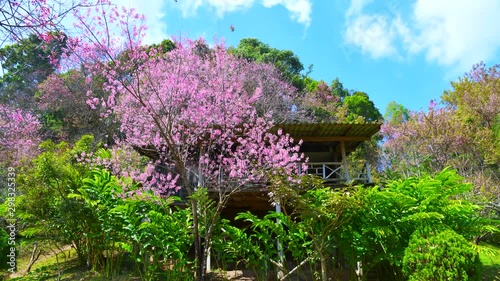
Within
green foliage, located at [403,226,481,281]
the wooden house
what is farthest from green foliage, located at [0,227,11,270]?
green foliage, located at [403,226,481,281]

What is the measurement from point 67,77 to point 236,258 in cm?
1867

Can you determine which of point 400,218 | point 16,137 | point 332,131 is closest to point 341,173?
point 332,131

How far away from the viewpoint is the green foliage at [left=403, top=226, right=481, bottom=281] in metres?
5.55

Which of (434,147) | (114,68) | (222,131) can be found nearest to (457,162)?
(434,147)

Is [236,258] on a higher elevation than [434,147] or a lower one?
lower

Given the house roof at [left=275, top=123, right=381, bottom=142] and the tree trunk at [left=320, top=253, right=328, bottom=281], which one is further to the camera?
the house roof at [left=275, top=123, right=381, bottom=142]

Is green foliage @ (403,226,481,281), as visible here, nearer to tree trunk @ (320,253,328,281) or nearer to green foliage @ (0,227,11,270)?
tree trunk @ (320,253,328,281)

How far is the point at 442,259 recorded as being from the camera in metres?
5.64

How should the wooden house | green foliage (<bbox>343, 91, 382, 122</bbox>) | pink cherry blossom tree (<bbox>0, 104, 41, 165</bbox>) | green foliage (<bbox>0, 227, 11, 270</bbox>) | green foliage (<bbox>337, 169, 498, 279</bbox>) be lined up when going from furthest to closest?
green foliage (<bbox>343, 91, 382, 122</bbox>) → pink cherry blossom tree (<bbox>0, 104, 41, 165</bbox>) → the wooden house → green foliage (<bbox>0, 227, 11, 270</bbox>) → green foliage (<bbox>337, 169, 498, 279</bbox>)

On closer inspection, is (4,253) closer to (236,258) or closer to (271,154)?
(236,258)

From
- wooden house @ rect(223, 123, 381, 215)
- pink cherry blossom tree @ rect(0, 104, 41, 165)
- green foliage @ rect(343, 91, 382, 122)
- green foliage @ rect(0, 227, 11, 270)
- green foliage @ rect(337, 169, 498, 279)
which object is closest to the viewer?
green foliage @ rect(337, 169, 498, 279)

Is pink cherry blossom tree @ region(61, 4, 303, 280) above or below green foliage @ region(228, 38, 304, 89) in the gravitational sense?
below

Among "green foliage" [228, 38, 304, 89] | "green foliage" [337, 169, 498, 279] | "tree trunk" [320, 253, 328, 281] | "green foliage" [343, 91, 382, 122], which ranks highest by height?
"green foliage" [228, 38, 304, 89]

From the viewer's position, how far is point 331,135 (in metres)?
11.3
